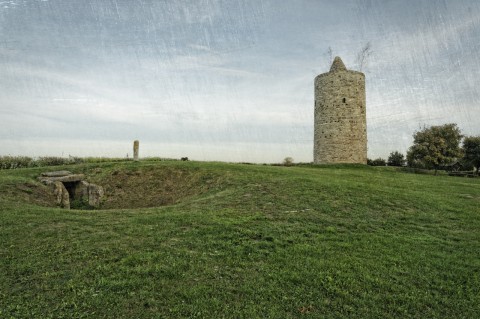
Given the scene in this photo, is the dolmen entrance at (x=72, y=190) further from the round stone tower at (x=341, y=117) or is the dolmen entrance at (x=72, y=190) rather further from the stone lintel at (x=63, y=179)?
the round stone tower at (x=341, y=117)

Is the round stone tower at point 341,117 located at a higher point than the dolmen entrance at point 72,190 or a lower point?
higher

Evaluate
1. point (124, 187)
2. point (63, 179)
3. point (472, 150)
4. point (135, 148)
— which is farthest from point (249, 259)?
point (472, 150)

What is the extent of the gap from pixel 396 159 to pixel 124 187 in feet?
124

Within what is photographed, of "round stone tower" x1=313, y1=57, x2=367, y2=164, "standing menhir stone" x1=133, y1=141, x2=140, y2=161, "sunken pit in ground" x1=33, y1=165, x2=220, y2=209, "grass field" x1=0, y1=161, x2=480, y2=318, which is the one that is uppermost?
"round stone tower" x1=313, y1=57, x2=367, y2=164

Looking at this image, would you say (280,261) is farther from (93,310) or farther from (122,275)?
(93,310)

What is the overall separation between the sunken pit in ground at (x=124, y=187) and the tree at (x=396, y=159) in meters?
34.0

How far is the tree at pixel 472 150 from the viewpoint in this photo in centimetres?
4081

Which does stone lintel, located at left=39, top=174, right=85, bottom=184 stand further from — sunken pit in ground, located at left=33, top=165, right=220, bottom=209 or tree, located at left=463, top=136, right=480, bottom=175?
tree, located at left=463, top=136, right=480, bottom=175

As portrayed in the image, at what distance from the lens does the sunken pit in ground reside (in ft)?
51.9

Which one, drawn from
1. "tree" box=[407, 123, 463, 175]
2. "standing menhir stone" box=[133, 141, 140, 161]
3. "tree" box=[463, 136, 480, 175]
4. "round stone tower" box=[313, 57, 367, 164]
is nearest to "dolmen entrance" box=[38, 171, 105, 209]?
"standing menhir stone" box=[133, 141, 140, 161]

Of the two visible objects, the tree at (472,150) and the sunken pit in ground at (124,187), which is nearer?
the sunken pit in ground at (124,187)

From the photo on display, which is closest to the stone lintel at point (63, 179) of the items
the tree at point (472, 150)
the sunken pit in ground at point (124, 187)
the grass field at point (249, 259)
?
the sunken pit in ground at point (124, 187)

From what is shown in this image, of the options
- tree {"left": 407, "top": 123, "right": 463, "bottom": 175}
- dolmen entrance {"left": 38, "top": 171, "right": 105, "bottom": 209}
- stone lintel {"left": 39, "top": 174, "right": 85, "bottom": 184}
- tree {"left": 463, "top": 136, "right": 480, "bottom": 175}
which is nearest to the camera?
dolmen entrance {"left": 38, "top": 171, "right": 105, "bottom": 209}

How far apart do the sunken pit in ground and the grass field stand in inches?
90.7
